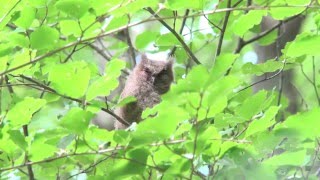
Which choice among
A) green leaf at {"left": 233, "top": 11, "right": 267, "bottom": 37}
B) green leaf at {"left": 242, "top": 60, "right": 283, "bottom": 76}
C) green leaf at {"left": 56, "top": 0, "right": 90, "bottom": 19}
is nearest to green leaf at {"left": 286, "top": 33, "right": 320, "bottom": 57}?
green leaf at {"left": 233, "top": 11, "right": 267, "bottom": 37}

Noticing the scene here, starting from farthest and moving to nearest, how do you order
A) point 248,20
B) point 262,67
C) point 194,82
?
point 262,67 < point 248,20 < point 194,82

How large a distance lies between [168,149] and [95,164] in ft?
0.69

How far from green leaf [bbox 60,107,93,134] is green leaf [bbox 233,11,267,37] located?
431 millimetres

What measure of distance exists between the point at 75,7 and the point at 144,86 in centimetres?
106

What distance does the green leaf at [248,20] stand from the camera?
4.45 feet

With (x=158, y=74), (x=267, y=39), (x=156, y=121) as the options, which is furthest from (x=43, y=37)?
(x=158, y=74)

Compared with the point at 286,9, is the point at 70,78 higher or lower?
lower

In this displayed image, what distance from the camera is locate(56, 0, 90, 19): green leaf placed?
1169 mm

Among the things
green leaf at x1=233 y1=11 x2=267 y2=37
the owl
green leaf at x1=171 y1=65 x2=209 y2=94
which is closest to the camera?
green leaf at x1=171 y1=65 x2=209 y2=94

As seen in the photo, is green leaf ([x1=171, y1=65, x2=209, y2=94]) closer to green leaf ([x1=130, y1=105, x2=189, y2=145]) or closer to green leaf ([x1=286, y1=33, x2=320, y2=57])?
green leaf ([x1=130, y1=105, x2=189, y2=145])

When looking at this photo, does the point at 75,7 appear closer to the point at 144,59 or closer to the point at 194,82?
the point at 194,82

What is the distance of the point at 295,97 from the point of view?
2.37m

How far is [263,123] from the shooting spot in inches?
46.2

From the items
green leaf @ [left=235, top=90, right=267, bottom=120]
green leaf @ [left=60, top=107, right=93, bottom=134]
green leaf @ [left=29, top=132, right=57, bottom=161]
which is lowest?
green leaf @ [left=29, top=132, right=57, bottom=161]
